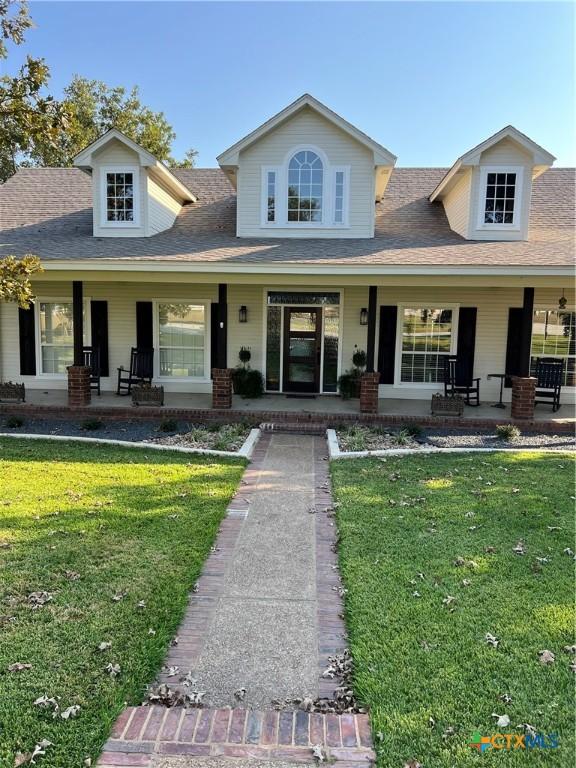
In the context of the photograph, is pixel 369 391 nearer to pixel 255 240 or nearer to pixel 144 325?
pixel 255 240

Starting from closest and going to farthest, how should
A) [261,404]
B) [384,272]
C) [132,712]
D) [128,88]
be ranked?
[132,712], [384,272], [261,404], [128,88]

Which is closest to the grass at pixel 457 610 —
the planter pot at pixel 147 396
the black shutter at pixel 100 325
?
the planter pot at pixel 147 396

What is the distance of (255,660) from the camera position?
3.27 metres

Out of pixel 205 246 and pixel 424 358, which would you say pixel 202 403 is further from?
pixel 424 358

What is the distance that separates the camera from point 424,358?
12.0m

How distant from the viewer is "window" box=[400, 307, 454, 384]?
11891 mm

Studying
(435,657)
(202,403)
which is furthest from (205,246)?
(435,657)

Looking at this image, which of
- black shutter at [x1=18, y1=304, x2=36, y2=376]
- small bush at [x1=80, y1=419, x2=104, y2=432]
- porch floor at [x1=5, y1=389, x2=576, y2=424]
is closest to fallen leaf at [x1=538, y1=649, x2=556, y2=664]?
porch floor at [x1=5, y1=389, x2=576, y2=424]

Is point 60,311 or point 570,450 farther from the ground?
point 60,311

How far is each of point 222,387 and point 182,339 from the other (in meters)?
2.64

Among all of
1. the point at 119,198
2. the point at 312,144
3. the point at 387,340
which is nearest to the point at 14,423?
the point at 119,198

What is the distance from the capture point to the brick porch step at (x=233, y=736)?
256 centimetres

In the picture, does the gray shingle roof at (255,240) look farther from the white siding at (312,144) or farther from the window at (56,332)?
the window at (56,332)

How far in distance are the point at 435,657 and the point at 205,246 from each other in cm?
931
